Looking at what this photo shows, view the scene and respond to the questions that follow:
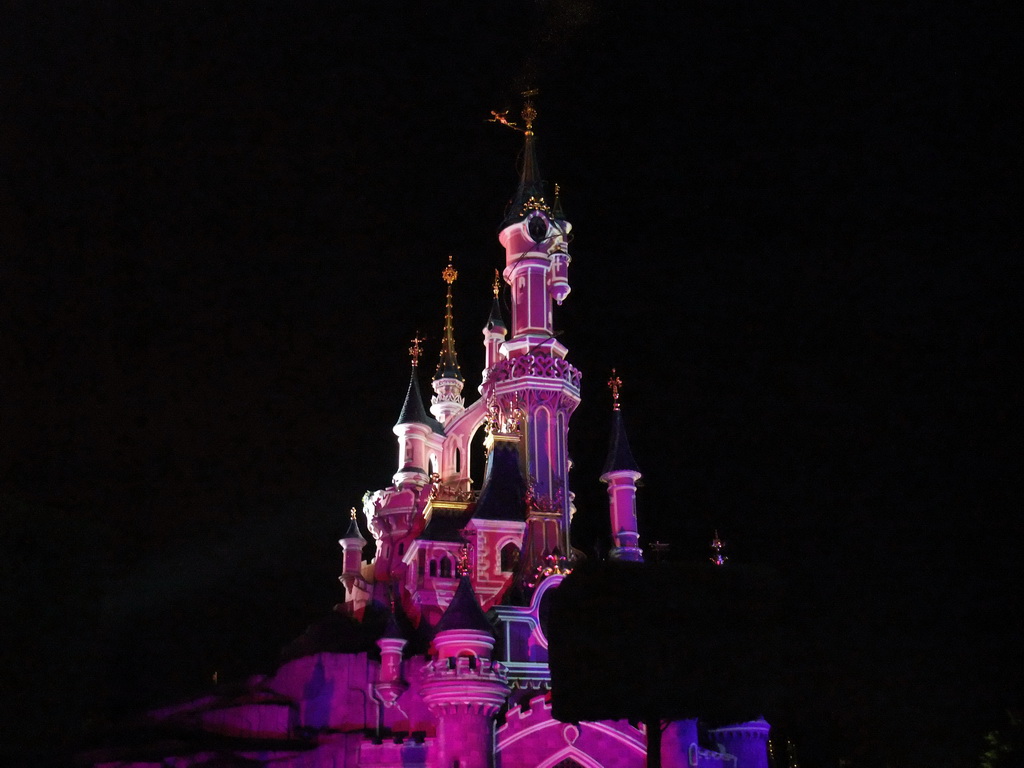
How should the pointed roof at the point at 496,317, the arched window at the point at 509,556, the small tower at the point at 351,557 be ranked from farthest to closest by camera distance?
the pointed roof at the point at 496,317 → the small tower at the point at 351,557 → the arched window at the point at 509,556

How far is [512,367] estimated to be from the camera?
1511 inches

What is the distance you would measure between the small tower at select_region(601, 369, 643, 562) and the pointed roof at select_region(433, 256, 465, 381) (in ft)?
37.4

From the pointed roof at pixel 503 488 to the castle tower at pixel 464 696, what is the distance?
25.2 feet

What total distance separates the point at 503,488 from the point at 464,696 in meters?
10.4

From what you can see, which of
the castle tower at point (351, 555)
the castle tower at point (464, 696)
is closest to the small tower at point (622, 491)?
the castle tower at point (464, 696)

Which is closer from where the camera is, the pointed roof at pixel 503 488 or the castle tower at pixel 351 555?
the pointed roof at pixel 503 488

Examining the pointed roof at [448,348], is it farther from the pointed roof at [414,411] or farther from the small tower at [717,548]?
the small tower at [717,548]

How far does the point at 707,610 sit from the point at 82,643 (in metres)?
11.1

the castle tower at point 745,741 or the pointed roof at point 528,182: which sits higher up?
the pointed roof at point 528,182

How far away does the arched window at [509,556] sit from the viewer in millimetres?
35656

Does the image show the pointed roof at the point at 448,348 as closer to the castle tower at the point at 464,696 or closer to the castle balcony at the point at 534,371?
the castle balcony at the point at 534,371

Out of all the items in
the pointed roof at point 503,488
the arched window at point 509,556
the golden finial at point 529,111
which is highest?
the golden finial at point 529,111

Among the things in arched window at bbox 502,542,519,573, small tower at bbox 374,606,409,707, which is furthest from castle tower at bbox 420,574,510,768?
arched window at bbox 502,542,519,573

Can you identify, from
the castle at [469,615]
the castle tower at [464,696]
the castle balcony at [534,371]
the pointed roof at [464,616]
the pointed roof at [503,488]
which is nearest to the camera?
the castle tower at [464,696]
